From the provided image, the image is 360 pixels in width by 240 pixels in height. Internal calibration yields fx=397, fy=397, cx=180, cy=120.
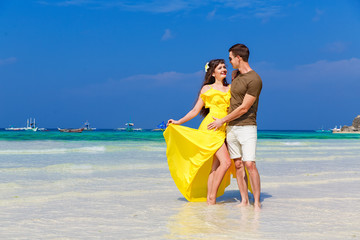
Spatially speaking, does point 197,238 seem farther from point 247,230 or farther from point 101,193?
point 101,193

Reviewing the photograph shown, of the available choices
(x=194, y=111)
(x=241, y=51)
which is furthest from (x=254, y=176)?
(x=241, y=51)

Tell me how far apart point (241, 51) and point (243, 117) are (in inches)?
34.6

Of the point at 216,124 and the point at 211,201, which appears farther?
the point at 211,201

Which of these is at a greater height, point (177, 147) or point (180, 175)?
point (177, 147)

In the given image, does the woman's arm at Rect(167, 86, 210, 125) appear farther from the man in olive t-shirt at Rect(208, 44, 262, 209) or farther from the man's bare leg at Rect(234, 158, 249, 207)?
the man's bare leg at Rect(234, 158, 249, 207)

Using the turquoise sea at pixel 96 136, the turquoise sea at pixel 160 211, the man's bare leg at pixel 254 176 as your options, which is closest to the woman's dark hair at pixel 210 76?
the man's bare leg at pixel 254 176

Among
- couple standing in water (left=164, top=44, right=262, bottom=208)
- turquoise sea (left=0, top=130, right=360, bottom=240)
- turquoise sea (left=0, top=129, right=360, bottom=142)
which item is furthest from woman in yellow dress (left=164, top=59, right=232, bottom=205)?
turquoise sea (left=0, top=129, right=360, bottom=142)

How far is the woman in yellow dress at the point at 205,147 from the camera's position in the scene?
18.0 feet

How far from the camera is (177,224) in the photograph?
4.38 metres

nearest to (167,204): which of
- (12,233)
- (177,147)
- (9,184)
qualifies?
(177,147)

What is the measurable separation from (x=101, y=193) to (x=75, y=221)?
6.82ft

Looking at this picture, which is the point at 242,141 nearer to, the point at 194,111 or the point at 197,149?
the point at 197,149

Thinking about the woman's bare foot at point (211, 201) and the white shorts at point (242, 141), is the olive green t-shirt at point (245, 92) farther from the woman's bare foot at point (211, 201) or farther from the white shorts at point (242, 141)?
the woman's bare foot at point (211, 201)

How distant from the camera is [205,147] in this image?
5488 millimetres
